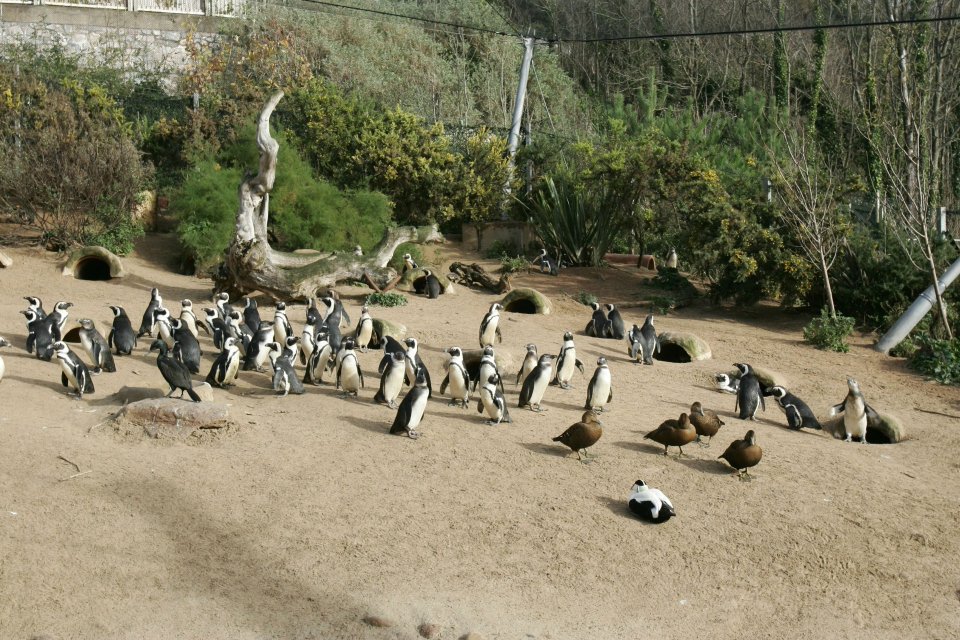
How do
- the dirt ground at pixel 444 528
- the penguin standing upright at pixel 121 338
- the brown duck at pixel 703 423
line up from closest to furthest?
1. the dirt ground at pixel 444 528
2. the brown duck at pixel 703 423
3. the penguin standing upright at pixel 121 338

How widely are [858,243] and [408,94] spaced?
58.5ft

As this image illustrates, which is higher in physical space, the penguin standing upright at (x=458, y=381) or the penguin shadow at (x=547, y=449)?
the penguin standing upright at (x=458, y=381)

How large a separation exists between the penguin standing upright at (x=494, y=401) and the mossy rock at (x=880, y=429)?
396cm

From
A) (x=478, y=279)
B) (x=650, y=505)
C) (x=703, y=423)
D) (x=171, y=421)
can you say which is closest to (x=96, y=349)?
(x=171, y=421)

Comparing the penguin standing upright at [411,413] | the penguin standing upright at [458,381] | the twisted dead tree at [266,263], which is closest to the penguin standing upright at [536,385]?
the penguin standing upright at [458,381]

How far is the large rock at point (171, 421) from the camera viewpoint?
30.3 feet

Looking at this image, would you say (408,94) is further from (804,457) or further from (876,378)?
(804,457)

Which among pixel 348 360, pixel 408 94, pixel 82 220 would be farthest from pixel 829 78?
pixel 348 360

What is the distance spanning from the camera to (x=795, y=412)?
11.6 meters

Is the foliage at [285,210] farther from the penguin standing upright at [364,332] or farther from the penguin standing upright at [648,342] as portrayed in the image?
the penguin standing upright at [648,342]

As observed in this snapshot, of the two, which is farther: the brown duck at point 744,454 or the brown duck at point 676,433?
the brown duck at point 676,433

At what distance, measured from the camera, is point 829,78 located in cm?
3388

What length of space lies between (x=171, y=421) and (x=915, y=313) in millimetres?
11548

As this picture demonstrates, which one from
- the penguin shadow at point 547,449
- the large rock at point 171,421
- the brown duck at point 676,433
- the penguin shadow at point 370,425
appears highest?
the brown duck at point 676,433
